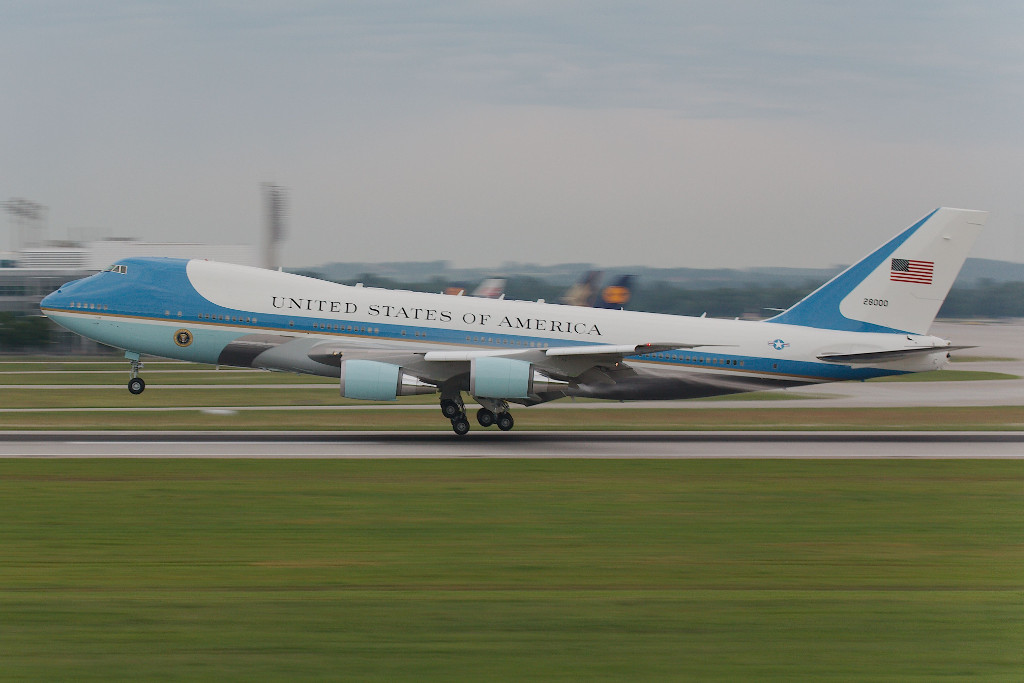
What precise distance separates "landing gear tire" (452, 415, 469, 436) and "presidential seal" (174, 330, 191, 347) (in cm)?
845

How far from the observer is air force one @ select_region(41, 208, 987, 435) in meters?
29.7

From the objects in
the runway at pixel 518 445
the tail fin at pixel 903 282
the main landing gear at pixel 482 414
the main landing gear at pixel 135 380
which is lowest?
the runway at pixel 518 445

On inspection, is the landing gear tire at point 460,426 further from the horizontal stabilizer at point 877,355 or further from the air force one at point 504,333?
the horizontal stabilizer at point 877,355

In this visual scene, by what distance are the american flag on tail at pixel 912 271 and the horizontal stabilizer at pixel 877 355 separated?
8.02 ft

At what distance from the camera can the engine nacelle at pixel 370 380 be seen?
93.2ft

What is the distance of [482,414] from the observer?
31906 mm

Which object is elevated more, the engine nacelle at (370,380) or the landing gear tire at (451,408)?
the engine nacelle at (370,380)

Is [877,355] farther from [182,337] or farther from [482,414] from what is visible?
[182,337]

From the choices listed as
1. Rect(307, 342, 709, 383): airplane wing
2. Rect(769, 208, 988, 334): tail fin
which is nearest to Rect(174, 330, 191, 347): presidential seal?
Rect(307, 342, 709, 383): airplane wing
